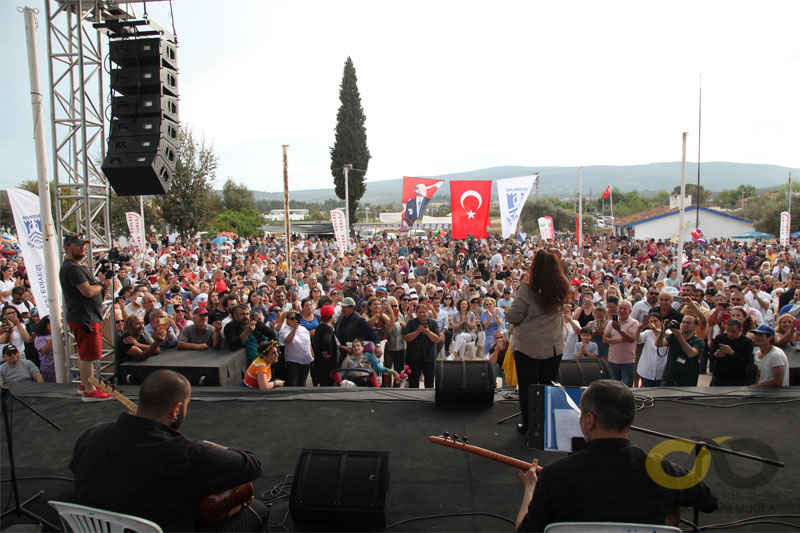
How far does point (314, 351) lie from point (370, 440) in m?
2.10

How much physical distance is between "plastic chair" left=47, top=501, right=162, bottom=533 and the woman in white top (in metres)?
4.97

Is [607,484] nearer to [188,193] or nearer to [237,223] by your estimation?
[188,193]

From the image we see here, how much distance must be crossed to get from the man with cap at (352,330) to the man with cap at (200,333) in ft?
4.62

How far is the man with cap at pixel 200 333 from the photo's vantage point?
573 cm

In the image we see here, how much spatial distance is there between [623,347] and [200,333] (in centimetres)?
489

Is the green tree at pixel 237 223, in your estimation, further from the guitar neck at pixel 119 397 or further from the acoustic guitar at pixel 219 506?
the acoustic guitar at pixel 219 506

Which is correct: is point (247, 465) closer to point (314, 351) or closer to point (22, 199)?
point (314, 351)

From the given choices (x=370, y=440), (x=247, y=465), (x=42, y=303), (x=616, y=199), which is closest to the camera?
(x=247, y=465)

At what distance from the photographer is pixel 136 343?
5344mm

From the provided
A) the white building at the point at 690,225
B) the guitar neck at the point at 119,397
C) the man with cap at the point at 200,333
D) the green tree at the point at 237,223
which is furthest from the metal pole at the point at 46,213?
the white building at the point at 690,225

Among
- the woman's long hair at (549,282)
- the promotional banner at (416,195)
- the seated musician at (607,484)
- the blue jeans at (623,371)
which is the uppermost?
the promotional banner at (416,195)

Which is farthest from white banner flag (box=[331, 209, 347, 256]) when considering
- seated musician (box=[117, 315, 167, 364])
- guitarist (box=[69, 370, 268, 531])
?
guitarist (box=[69, 370, 268, 531])

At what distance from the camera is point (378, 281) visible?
11.6 meters

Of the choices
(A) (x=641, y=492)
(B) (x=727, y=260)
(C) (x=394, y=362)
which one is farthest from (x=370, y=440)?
(B) (x=727, y=260)
